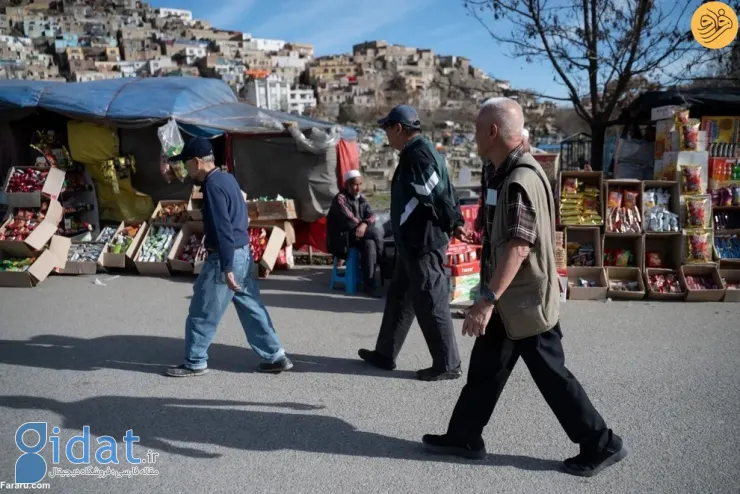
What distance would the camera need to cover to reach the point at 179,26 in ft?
420

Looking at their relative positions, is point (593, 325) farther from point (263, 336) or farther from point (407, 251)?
point (263, 336)

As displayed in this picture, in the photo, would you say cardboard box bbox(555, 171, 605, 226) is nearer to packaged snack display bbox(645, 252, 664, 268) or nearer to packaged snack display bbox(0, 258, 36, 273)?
packaged snack display bbox(645, 252, 664, 268)

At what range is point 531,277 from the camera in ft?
9.01

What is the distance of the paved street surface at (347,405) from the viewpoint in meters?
2.94

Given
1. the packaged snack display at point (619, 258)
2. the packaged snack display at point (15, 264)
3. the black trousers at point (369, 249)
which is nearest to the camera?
the packaged snack display at point (619, 258)

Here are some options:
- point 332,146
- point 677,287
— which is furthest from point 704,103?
point 332,146

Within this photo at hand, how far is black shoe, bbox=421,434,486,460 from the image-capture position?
3.08 meters

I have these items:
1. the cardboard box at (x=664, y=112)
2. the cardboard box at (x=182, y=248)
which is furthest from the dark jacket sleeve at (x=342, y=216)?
the cardboard box at (x=664, y=112)

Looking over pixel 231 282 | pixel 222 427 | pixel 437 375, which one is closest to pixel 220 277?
pixel 231 282

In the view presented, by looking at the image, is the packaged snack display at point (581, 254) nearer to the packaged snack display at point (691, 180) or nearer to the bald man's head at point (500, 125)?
the packaged snack display at point (691, 180)

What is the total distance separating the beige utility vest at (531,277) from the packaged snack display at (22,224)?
284 inches

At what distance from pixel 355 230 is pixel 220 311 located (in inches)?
124

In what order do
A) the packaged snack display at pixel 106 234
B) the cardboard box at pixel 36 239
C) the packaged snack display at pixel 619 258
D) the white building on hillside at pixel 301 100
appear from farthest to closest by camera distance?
the white building on hillside at pixel 301 100 < the packaged snack display at pixel 106 234 < the cardboard box at pixel 36 239 < the packaged snack display at pixel 619 258

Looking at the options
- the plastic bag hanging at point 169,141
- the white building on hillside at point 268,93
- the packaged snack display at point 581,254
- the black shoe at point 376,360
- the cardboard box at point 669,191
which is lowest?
the black shoe at point 376,360
